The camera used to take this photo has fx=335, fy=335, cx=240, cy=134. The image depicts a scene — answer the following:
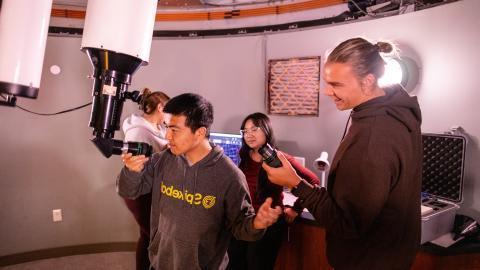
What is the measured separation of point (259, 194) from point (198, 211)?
841 millimetres

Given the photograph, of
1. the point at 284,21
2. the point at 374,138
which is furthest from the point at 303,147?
the point at 374,138

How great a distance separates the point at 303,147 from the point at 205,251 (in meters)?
1.65

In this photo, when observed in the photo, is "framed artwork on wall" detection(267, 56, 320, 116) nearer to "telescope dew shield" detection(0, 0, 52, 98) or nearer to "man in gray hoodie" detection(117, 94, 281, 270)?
"man in gray hoodie" detection(117, 94, 281, 270)

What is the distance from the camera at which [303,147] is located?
280cm

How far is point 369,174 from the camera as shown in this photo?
941mm

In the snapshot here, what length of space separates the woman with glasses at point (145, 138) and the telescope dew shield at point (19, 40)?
104 centimetres

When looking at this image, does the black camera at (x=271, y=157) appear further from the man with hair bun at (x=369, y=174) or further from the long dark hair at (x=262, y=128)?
the long dark hair at (x=262, y=128)

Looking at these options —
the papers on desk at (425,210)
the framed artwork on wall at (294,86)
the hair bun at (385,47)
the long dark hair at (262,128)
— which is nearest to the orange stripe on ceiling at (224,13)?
the framed artwork on wall at (294,86)

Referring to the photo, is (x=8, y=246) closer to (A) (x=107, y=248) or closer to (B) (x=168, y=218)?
(A) (x=107, y=248)

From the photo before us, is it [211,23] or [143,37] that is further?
[211,23]

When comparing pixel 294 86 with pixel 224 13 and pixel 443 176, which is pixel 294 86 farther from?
pixel 443 176

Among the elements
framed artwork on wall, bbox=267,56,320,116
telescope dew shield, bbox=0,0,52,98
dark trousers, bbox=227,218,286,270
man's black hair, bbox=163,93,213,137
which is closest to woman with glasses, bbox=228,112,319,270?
dark trousers, bbox=227,218,286,270

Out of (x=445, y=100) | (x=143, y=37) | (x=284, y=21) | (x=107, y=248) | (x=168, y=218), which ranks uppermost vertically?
(x=284, y=21)

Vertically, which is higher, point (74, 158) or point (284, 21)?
point (284, 21)
